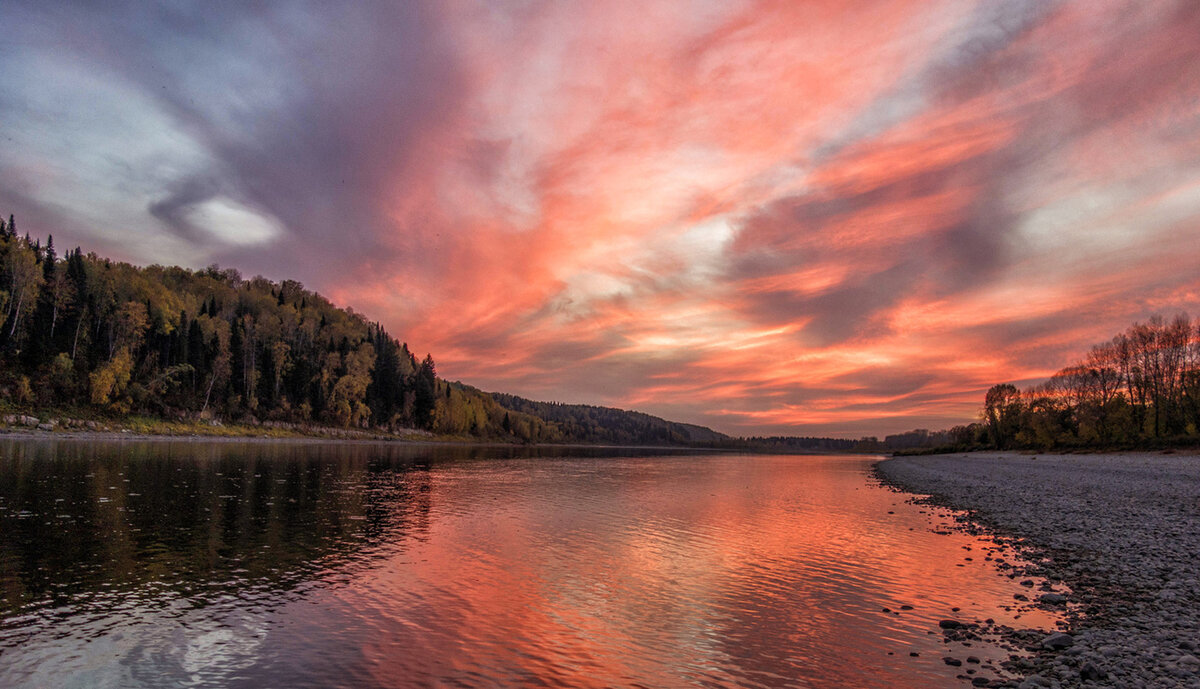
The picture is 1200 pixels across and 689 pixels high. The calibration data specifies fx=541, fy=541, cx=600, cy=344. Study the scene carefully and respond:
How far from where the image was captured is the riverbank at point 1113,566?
1126 centimetres

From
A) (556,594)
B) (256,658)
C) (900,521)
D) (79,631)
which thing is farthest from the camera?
(900,521)

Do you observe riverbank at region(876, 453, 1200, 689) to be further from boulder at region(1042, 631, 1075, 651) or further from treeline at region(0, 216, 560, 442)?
treeline at region(0, 216, 560, 442)

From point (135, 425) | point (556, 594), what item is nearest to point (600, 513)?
point (556, 594)

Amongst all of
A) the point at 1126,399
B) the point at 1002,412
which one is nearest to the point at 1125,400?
the point at 1126,399

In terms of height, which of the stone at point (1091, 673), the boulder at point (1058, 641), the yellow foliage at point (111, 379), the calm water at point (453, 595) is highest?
the yellow foliage at point (111, 379)

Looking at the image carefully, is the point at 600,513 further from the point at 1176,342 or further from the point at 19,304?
the point at 19,304

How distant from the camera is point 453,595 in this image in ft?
59.2

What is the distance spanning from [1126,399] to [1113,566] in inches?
5126

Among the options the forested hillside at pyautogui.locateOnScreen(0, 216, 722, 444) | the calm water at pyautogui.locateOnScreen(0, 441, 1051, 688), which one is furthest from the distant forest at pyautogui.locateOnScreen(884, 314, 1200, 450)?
the forested hillside at pyautogui.locateOnScreen(0, 216, 722, 444)

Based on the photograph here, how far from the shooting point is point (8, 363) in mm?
102625

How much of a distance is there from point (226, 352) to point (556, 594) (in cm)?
16552

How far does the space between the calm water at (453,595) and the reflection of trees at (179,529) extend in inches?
6.0

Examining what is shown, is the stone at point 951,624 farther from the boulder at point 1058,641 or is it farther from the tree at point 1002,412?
the tree at point 1002,412

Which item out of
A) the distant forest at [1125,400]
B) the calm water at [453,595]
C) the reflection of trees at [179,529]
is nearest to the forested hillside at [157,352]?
the reflection of trees at [179,529]
